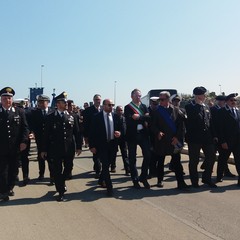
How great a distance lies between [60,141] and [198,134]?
3.00 metres

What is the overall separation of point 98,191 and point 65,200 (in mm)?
978

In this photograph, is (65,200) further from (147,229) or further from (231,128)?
(231,128)

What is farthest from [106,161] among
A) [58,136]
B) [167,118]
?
[167,118]

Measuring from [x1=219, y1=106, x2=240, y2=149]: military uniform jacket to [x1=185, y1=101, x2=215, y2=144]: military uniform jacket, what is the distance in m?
0.51

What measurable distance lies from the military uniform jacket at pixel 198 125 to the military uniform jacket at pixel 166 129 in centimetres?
21

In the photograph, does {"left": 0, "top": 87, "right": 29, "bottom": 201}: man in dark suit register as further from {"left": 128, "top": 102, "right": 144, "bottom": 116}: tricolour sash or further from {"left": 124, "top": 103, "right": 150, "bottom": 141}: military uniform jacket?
{"left": 128, "top": 102, "right": 144, "bottom": 116}: tricolour sash

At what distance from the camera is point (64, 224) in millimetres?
5449

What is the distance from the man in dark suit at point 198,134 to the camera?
7973 mm

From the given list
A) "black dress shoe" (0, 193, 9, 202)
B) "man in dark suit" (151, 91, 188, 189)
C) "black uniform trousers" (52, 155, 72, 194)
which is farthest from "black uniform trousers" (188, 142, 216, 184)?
"black dress shoe" (0, 193, 9, 202)

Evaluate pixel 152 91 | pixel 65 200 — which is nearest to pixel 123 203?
pixel 65 200

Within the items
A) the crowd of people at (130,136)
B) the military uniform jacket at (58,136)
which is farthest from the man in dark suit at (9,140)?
the military uniform jacket at (58,136)

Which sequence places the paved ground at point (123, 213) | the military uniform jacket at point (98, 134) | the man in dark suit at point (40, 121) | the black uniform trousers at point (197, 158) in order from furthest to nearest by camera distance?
the man in dark suit at point (40, 121)
the black uniform trousers at point (197, 158)
the military uniform jacket at point (98, 134)
the paved ground at point (123, 213)

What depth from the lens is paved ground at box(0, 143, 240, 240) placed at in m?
5.04

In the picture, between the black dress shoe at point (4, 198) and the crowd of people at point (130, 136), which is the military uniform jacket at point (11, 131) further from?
the black dress shoe at point (4, 198)
